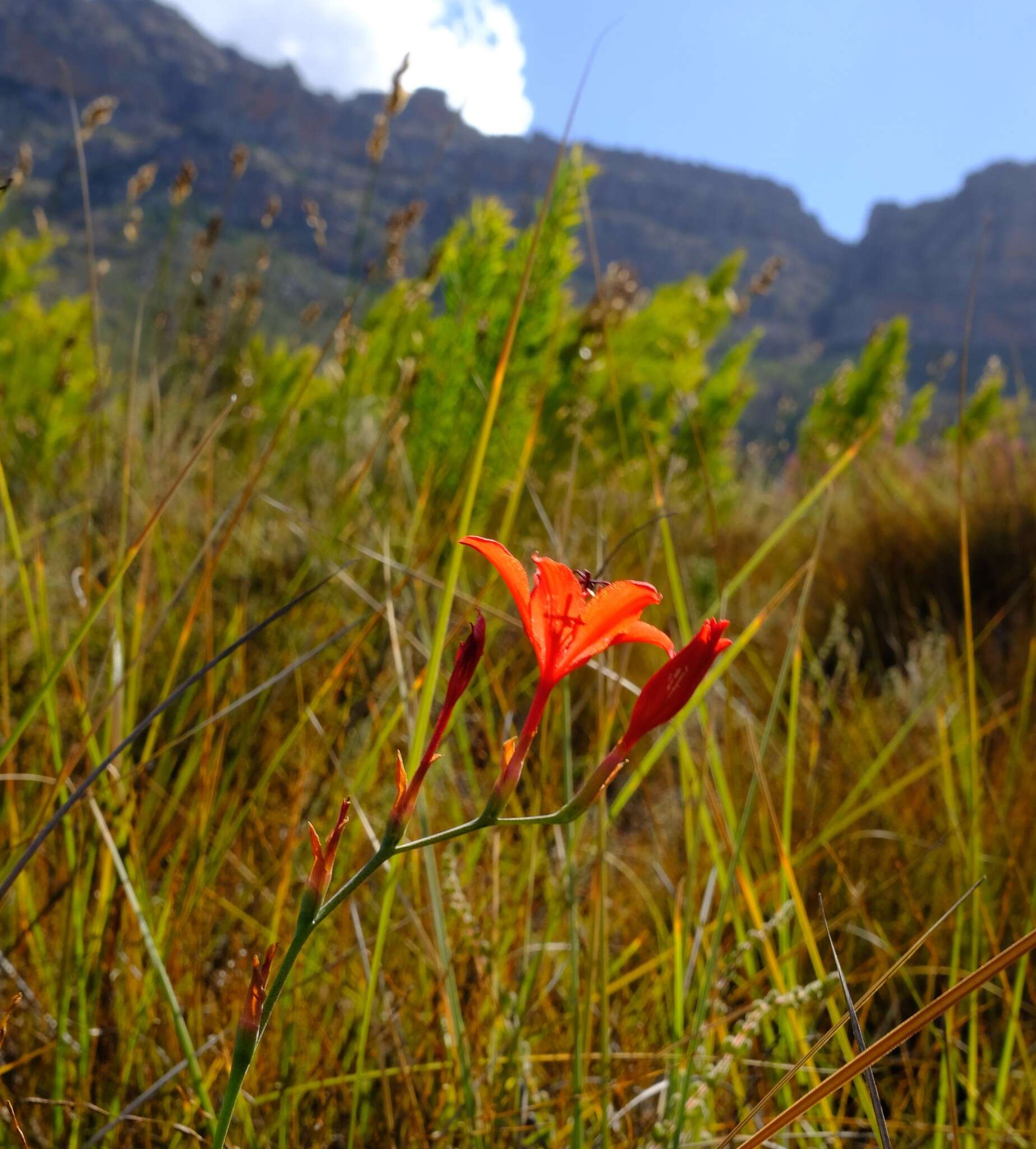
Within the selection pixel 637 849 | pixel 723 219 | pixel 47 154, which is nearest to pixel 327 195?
pixel 47 154

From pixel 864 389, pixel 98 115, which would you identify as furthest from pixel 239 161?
pixel 864 389

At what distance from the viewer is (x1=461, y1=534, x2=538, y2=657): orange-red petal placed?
32 centimetres

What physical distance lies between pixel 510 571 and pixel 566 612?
0.10ft

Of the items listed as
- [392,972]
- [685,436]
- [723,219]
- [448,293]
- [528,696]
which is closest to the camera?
[392,972]

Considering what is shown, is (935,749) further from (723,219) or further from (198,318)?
(723,219)

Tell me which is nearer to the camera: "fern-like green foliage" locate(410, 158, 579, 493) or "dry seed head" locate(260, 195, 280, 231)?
"dry seed head" locate(260, 195, 280, 231)

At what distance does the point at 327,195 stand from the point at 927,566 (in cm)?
5960

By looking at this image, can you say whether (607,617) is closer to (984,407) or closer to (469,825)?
(469,825)

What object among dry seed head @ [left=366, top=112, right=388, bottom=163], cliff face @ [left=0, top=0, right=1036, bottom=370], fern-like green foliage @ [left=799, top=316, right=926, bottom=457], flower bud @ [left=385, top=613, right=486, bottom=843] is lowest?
flower bud @ [left=385, top=613, right=486, bottom=843]

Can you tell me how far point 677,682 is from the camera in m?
0.36

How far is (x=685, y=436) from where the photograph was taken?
18.6ft

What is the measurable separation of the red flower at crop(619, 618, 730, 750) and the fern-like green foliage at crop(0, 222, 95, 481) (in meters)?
3.59

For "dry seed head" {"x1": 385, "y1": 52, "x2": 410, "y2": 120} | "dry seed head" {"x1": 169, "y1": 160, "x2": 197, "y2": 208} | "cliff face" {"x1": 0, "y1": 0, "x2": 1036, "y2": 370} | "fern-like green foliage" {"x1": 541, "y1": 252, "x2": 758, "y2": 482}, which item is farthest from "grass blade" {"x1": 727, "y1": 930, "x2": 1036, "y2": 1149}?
"cliff face" {"x1": 0, "y1": 0, "x2": 1036, "y2": 370}

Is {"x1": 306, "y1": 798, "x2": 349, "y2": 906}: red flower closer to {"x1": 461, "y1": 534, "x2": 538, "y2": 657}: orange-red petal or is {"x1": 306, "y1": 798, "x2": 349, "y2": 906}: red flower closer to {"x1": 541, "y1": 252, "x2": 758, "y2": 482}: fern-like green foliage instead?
{"x1": 461, "y1": 534, "x2": 538, "y2": 657}: orange-red petal
